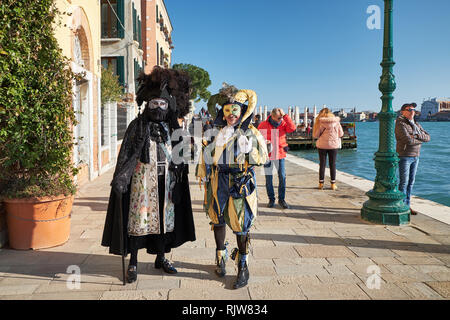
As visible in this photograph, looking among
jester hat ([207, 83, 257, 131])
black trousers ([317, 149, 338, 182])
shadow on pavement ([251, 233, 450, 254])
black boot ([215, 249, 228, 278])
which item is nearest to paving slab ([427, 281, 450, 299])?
shadow on pavement ([251, 233, 450, 254])

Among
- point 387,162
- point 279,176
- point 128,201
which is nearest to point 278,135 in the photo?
point 279,176

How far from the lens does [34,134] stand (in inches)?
174

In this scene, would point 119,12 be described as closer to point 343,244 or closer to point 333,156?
point 333,156

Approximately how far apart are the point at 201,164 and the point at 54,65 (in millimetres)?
2497

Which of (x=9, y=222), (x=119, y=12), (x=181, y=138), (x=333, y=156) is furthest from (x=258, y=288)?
(x=119, y=12)

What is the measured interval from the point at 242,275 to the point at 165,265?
82 cm

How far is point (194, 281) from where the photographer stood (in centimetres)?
356

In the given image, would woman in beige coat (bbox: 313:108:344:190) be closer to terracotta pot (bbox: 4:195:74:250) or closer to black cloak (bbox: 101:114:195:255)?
black cloak (bbox: 101:114:195:255)

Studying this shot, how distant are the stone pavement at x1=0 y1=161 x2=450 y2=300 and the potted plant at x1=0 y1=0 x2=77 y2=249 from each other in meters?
0.34

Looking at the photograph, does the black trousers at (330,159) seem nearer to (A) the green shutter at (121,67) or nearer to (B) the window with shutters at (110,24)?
(A) the green shutter at (121,67)

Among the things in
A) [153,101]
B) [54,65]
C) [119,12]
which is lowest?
[153,101]

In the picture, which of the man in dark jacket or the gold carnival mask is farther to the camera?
the man in dark jacket

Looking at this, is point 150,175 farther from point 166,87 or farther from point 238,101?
point 238,101

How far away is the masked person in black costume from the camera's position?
3498mm
